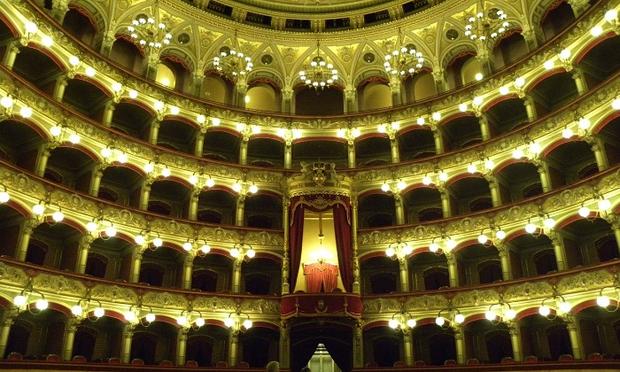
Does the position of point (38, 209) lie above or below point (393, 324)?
above

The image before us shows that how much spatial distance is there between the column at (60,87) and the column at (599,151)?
2353 centimetres

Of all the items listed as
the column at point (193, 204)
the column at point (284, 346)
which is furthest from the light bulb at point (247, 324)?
the column at point (193, 204)

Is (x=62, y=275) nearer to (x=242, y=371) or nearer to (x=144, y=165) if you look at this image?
(x=144, y=165)

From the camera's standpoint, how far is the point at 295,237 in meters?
25.4

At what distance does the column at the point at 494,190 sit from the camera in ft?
83.6

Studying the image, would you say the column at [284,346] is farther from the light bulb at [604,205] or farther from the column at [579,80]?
the column at [579,80]

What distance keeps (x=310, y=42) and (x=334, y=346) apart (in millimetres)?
18362

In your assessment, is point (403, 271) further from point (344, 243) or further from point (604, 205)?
point (604, 205)

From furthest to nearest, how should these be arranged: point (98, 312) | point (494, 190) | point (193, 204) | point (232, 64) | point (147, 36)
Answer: point (232, 64), point (147, 36), point (193, 204), point (494, 190), point (98, 312)

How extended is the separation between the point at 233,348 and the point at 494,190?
582 inches

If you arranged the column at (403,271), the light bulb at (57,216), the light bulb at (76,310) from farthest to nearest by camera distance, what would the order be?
the column at (403,271) → the light bulb at (76,310) → the light bulb at (57,216)

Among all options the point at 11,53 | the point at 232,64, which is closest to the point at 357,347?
the point at 232,64

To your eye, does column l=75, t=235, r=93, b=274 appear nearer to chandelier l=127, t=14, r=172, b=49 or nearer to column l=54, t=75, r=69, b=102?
column l=54, t=75, r=69, b=102

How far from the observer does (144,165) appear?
26094 mm
